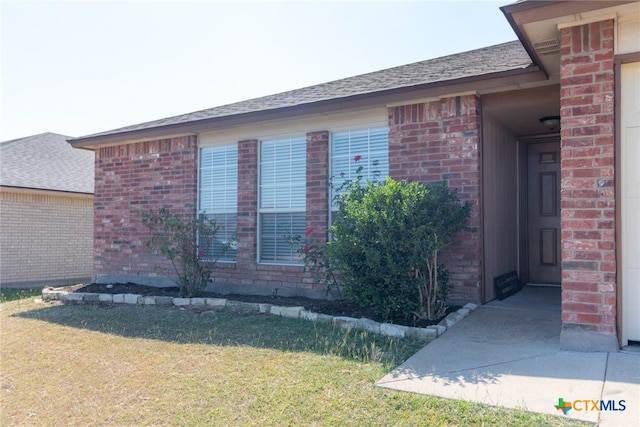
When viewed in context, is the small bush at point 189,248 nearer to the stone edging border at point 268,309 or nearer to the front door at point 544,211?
the stone edging border at point 268,309

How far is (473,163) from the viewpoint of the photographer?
621cm

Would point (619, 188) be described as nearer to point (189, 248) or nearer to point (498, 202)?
point (498, 202)

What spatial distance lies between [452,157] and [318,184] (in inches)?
82.5

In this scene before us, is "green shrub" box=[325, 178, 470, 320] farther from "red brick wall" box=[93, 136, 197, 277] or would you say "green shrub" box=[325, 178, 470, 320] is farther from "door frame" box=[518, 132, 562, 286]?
"red brick wall" box=[93, 136, 197, 277]

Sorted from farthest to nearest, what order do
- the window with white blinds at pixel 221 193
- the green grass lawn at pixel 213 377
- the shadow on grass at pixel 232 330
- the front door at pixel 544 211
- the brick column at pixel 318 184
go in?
the window with white blinds at pixel 221 193
the front door at pixel 544 211
the brick column at pixel 318 184
the shadow on grass at pixel 232 330
the green grass lawn at pixel 213 377

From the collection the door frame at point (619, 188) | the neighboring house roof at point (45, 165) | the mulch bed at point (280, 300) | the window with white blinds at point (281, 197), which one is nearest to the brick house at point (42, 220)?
the neighboring house roof at point (45, 165)

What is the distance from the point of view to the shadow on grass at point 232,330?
475 centimetres

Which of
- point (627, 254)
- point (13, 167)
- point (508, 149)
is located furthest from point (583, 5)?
point (13, 167)

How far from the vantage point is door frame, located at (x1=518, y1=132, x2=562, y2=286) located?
26.2 feet

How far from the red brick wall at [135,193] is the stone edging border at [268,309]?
112 cm

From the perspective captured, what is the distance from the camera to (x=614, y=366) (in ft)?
12.4

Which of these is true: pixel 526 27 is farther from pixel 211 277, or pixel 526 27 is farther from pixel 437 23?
pixel 211 277

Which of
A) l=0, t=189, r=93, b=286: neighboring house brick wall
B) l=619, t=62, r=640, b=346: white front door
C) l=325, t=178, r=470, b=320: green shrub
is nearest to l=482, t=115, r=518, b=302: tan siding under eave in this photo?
l=325, t=178, r=470, b=320: green shrub

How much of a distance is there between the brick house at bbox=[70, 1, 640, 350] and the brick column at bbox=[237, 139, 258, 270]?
0.08ft
